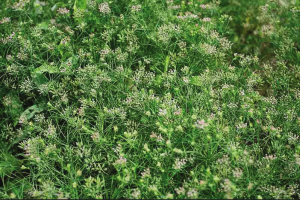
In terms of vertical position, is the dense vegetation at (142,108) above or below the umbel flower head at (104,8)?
below

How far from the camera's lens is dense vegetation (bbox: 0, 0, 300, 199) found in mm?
2146

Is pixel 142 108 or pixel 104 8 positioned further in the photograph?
pixel 104 8

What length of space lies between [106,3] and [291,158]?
6.84ft

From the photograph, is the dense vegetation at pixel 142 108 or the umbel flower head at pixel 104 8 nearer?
the dense vegetation at pixel 142 108

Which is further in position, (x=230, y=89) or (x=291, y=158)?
(x=230, y=89)

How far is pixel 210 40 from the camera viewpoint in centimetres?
296

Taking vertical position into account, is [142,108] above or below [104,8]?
below

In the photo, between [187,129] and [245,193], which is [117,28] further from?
[245,193]

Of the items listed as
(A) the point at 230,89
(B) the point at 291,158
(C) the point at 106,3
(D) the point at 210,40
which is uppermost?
(C) the point at 106,3

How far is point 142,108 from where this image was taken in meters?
2.49

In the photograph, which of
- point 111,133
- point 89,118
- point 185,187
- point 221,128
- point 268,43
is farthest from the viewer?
point 268,43

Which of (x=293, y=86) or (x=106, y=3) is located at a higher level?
(x=106, y=3)

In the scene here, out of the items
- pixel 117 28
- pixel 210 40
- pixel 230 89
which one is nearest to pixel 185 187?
pixel 230 89

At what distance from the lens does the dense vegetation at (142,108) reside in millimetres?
2146
